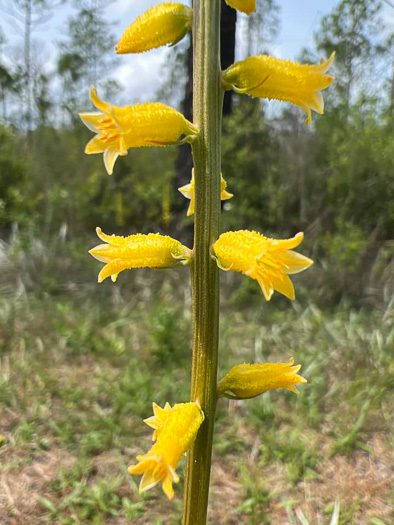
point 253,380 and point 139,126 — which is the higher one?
point 139,126

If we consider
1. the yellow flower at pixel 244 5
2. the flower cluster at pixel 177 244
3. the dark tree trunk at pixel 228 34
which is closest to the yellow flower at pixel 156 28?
the flower cluster at pixel 177 244

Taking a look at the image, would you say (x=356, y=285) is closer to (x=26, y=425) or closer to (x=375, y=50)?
(x=26, y=425)

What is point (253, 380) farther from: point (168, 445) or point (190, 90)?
point (190, 90)

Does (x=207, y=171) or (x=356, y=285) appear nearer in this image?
(x=207, y=171)

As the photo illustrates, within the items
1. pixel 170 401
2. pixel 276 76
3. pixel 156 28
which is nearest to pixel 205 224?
pixel 276 76

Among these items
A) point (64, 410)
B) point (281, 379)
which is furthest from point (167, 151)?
point (281, 379)

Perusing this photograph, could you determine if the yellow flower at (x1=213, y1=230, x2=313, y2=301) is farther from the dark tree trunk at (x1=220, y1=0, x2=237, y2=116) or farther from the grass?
the dark tree trunk at (x1=220, y1=0, x2=237, y2=116)

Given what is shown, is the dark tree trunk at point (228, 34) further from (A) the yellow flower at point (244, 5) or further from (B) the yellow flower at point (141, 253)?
(B) the yellow flower at point (141, 253)
